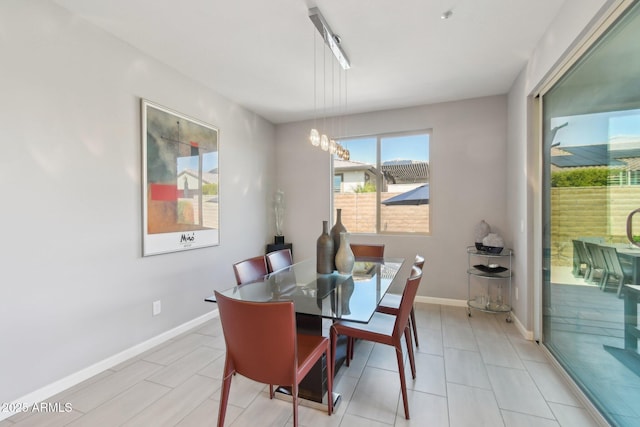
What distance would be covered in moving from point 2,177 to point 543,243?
401 centimetres

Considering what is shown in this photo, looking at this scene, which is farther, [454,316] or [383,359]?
[454,316]

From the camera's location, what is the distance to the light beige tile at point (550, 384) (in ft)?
6.09

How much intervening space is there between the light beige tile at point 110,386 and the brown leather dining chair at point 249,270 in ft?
3.32

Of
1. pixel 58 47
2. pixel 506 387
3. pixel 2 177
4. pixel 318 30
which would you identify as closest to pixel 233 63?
pixel 318 30

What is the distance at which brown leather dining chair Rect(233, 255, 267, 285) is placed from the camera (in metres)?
2.18

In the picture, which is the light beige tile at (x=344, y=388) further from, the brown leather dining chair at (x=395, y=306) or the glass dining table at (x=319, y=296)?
the brown leather dining chair at (x=395, y=306)

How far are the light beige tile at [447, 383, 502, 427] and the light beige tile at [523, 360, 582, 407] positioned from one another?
40cm

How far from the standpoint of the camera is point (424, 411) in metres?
1.75

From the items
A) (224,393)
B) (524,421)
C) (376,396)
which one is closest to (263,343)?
(224,393)

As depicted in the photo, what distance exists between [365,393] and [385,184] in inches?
111

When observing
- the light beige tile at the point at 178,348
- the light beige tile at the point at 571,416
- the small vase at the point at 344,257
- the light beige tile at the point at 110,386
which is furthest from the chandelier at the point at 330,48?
the light beige tile at the point at 571,416

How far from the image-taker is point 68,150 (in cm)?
202

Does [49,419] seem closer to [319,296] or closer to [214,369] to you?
[214,369]

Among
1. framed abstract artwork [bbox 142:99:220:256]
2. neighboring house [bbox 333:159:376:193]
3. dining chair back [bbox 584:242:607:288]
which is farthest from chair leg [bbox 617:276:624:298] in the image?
framed abstract artwork [bbox 142:99:220:256]
